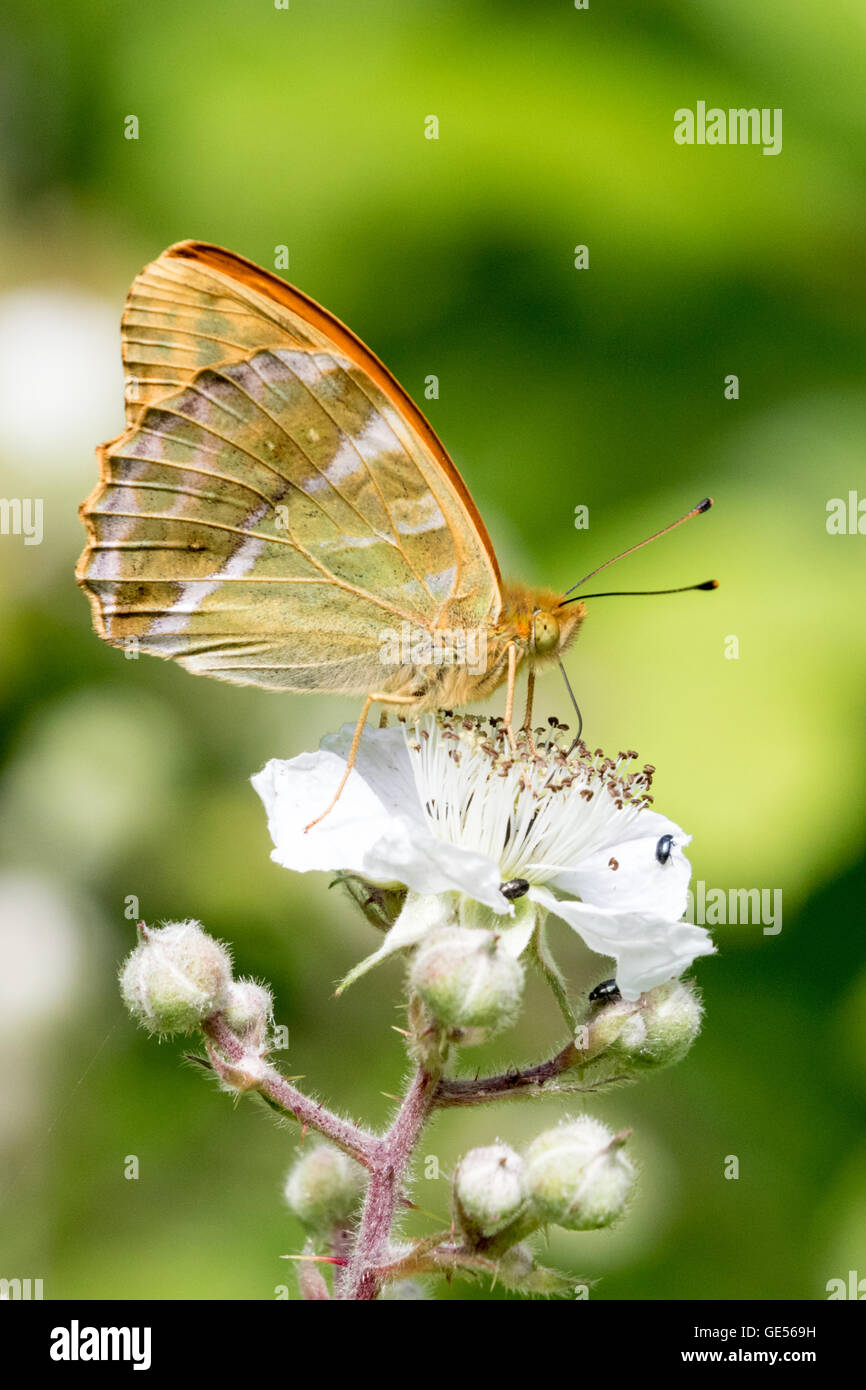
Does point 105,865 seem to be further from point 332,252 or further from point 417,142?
point 417,142

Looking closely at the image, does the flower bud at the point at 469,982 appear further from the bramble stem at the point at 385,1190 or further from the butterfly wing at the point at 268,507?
the butterfly wing at the point at 268,507

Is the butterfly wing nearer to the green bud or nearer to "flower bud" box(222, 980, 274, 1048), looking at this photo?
the green bud

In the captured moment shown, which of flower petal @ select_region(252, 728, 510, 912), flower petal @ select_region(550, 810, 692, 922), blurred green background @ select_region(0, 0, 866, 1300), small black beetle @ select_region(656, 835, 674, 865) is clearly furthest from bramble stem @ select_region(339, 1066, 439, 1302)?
blurred green background @ select_region(0, 0, 866, 1300)

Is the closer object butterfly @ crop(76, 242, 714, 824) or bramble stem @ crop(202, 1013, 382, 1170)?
bramble stem @ crop(202, 1013, 382, 1170)

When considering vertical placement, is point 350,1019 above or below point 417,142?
below

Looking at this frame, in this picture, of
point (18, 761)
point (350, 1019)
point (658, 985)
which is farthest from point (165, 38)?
point (658, 985)

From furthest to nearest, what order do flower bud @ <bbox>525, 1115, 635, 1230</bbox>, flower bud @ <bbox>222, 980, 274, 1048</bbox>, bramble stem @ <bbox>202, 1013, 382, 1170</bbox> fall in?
1. flower bud @ <bbox>222, 980, 274, 1048</bbox>
2. bramble stem @ <bbox>202, 1013, 382, 1170</bbox>
3. flower bud @ <bbox>525, 1115, 635, 1230</bbox>

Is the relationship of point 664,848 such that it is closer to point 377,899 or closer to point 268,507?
point 377,899
